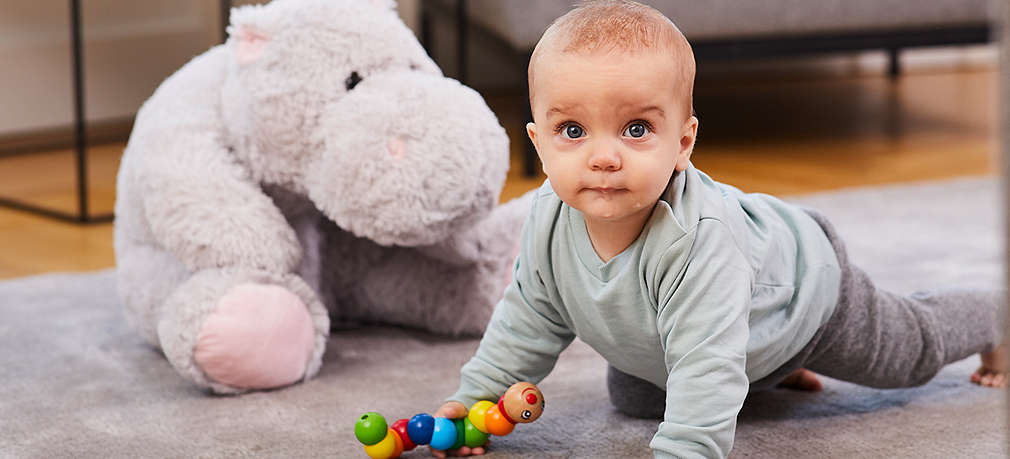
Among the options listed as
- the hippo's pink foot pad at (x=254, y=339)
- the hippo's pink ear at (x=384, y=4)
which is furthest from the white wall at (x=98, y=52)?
the hippo's pink foot pad at (x=254, y=339)

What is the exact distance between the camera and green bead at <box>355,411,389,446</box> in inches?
31.2

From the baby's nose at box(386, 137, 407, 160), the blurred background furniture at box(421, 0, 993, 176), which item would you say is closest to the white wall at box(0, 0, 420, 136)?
the blurred background furniture at box(421, 0, 993, 176)

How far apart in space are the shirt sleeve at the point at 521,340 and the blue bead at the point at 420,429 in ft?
0.12

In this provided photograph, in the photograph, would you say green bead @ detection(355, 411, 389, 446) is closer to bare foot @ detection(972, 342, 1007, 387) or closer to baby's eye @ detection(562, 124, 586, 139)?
baby's eye @ detection(562, 124, 586, 139)

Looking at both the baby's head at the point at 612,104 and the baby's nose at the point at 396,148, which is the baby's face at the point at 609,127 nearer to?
the baby's head at the point at 612,104

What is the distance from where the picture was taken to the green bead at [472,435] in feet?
2.68

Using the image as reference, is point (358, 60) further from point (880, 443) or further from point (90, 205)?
point (90, 205)

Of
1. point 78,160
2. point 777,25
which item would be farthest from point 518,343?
point 777,25

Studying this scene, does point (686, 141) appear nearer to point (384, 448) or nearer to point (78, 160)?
point (384, 448)

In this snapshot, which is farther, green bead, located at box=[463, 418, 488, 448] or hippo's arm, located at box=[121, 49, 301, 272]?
hippo's arm, located at box=[121, 49, 301, 272]

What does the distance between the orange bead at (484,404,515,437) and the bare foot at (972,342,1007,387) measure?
0.40m

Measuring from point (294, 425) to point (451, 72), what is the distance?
66.7 inches

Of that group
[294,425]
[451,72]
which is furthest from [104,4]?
[294,425]

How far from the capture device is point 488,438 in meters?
0.83
